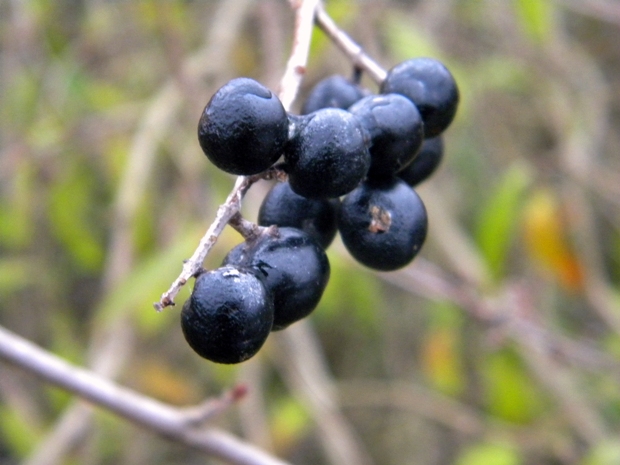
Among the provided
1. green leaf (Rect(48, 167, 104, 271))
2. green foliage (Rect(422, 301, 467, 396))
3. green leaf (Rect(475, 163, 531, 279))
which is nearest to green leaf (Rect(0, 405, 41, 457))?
green leaf (Rect(48, 167, 104, 271))

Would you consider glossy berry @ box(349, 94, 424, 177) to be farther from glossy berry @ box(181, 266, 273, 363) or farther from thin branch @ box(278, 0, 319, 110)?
glossy berry @ box(181, 266, 273, 363)

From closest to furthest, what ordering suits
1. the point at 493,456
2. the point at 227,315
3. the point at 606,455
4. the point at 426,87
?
the point at 227,315, the point at 426,87, the point at 606,455, the point at 493,456

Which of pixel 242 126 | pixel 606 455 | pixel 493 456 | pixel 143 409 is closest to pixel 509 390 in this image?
pixel 493 456

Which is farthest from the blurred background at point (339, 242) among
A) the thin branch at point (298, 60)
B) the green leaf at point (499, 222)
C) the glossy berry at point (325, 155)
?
the glossy berry at point (325, 155)

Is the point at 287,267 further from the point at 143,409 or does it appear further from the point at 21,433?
the point at 21,433

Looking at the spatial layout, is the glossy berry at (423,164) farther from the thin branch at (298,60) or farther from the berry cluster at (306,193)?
the thin branch at (298,60)

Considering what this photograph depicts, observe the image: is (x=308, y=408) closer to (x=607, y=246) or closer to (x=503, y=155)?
(x=503, y=155)

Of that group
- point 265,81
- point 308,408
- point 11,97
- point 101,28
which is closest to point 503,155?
point 265,81
